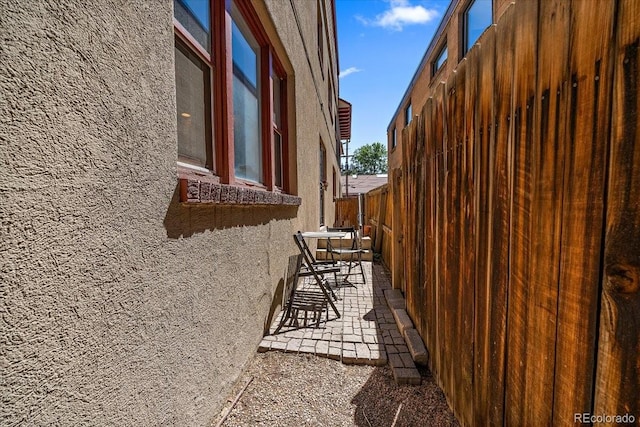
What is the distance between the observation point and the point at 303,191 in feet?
15.8

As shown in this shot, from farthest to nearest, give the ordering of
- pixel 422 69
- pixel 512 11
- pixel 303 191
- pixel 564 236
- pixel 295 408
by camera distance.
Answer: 1. pixel 422 69
2. pixel 303 191
3. pixel 295 408
4. pixel 512 11
5. pixel 564 236

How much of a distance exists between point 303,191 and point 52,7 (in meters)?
4.02

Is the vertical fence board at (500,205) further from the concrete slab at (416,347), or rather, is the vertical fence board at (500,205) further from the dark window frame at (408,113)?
the dark window frame at (408,113)

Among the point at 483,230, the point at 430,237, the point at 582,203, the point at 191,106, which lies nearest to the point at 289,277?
the point at 430,237

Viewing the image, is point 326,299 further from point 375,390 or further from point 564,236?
point 564,236

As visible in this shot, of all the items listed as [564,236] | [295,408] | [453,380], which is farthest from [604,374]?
[295,408]

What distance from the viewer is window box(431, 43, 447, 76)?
911 cm

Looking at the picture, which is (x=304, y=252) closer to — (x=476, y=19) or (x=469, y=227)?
(x=469, y=227)

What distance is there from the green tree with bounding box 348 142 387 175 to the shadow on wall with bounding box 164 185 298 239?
52204mm

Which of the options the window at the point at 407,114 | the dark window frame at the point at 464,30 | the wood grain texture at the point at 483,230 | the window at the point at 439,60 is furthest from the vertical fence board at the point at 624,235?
the window at the point at 407,114

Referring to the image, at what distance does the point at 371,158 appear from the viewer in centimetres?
5462

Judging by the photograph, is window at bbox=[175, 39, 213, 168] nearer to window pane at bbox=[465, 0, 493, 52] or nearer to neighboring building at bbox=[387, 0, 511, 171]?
neighboring building at bbox=[387, 0, 511, 171]

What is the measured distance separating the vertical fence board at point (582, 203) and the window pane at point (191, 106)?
190 centimetres

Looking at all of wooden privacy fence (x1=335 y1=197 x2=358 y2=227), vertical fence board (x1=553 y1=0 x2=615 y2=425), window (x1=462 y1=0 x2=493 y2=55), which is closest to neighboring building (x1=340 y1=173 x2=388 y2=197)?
wooden privacy fence (x1=335 y1=197 x2=358 y2=227)
